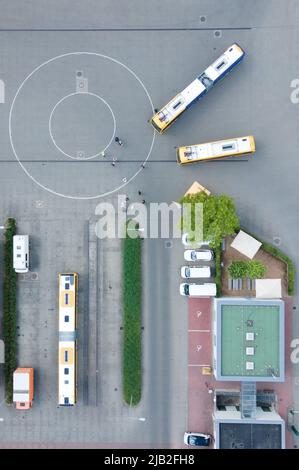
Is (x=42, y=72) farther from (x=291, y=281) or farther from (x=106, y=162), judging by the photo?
(x=291, y=281)

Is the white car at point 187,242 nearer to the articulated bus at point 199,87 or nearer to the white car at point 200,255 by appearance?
the white car at point 200,255

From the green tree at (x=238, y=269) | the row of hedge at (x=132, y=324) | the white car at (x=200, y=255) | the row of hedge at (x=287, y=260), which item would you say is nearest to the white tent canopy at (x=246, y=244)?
the row of hedge at (x=287, y=260)

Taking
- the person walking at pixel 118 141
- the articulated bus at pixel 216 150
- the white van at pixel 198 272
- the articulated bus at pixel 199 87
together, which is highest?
the articulated bus at pixel 199 87

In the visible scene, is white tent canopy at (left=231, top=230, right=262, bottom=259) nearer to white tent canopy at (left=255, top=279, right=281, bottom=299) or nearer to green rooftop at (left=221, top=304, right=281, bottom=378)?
white tent canopy at (left=255, top=279, right=281, bottom=299)

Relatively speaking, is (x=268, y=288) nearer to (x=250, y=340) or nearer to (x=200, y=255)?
(x=250, y=340)

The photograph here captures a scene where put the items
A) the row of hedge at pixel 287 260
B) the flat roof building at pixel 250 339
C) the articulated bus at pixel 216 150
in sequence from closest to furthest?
1. the flat roof building at pixel 250 339
2. the articulated bus at pixel 216 150
3. the row of hedge at pixel 287 260

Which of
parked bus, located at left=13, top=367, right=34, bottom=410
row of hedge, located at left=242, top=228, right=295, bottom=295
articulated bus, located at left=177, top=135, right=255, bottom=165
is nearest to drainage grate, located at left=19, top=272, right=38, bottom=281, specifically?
parked bus, located at left=13, top=367, right=34, bottom=410

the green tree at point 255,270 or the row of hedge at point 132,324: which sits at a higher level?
the green tree at point 255,270
